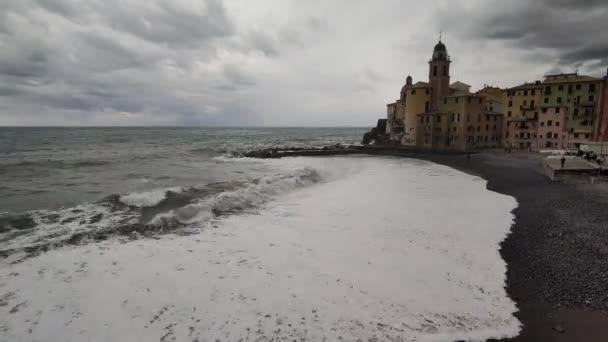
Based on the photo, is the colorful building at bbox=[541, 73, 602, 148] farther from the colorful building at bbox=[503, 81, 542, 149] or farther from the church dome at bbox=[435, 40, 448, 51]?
the church dome at bbox=[435, 40, 448, 51]

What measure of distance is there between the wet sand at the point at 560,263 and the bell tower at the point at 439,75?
37511 millimetres

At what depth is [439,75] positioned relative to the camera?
177 ft

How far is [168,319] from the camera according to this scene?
23.0 ft

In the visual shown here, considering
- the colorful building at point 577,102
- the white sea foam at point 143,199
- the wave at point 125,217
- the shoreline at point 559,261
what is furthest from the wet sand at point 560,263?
the colorful building at point 577,102

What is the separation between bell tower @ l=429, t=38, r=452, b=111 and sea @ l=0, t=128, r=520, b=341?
132 ft

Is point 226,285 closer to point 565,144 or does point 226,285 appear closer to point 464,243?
point 464,243

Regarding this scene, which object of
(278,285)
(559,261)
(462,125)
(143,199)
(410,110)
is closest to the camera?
(278,285)

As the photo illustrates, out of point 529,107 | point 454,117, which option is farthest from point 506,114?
point 454,117

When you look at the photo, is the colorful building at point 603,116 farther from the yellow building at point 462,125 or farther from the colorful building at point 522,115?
the yellow building at point 462,125

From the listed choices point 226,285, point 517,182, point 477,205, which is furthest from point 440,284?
point 517,182

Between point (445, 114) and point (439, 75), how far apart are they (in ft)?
27.7

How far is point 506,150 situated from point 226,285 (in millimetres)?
47888

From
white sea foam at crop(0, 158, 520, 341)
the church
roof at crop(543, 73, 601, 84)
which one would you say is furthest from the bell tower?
white sea foam at crop(0, 158, 520, 341)

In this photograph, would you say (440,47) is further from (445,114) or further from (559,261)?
(559,261)
